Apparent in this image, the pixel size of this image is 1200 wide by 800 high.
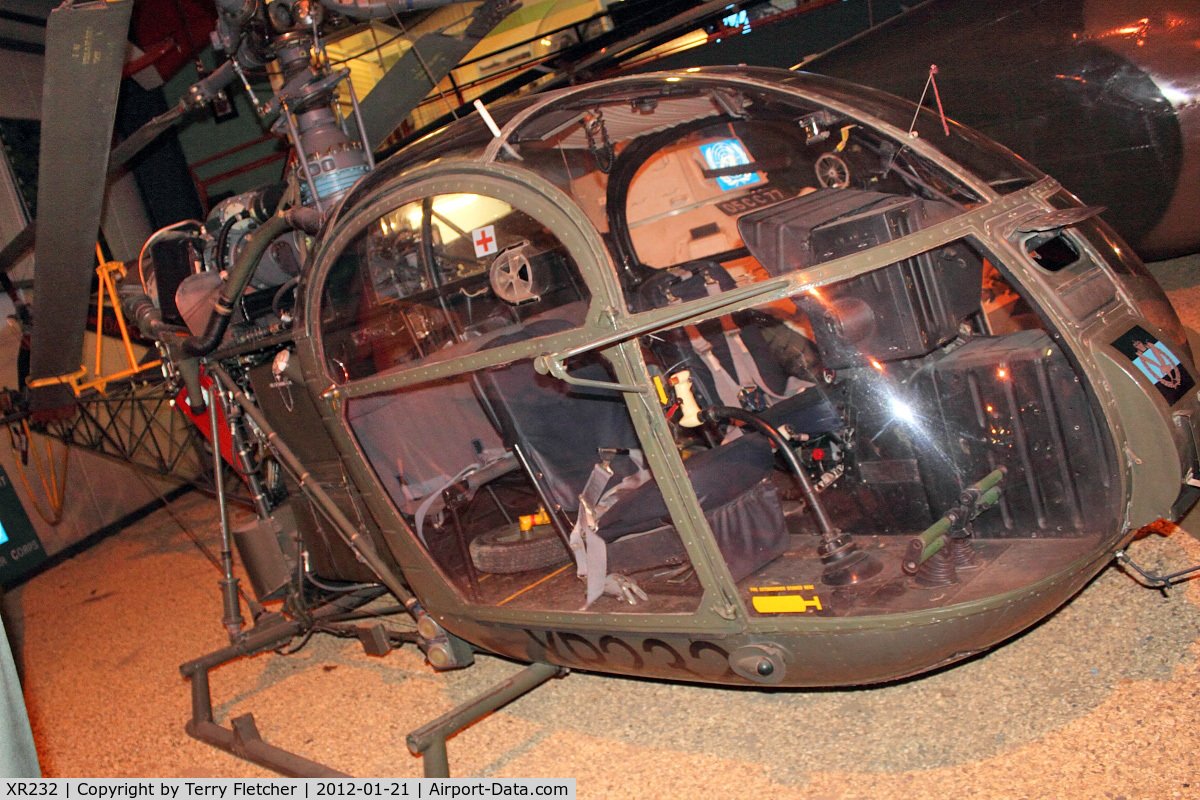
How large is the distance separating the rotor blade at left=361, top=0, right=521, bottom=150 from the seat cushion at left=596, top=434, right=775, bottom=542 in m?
2.83

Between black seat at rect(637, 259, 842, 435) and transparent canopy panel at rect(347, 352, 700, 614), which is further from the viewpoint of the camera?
black seat at rect(637, 259, 842, 435)

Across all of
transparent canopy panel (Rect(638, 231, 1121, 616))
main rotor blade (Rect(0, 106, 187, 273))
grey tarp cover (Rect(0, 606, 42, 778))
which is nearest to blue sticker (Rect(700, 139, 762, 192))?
transparent canopy panel (Rect(638, 231, 1121, 616))

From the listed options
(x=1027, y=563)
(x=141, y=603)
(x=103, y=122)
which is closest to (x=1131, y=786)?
(x=1027, y=563)

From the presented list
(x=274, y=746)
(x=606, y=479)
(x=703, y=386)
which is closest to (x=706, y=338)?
(x=703, y=386)

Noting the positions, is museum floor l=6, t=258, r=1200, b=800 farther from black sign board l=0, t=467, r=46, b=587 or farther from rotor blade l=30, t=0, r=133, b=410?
black sign board l=0, t=467, r=46, b=587

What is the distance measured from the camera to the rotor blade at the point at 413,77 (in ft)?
15.0

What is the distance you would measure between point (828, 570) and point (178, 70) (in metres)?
9.12

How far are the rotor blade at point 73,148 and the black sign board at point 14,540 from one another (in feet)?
10.2

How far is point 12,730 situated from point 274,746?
193 cm

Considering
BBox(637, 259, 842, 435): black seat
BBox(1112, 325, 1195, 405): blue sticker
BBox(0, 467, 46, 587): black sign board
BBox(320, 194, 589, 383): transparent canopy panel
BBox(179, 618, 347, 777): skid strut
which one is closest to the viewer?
BBox(1112, 325, 1195, 405): blue sticker

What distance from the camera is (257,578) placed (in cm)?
377

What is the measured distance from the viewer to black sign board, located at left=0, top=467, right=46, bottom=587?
6801mm

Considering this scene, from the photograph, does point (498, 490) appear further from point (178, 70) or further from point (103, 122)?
point (178, 70)

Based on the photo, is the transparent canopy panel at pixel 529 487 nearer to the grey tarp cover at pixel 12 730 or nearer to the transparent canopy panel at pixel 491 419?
the transparent canopy panel at pixel 491 419
